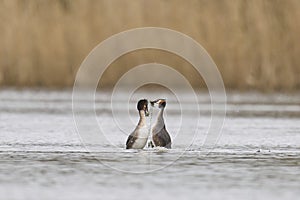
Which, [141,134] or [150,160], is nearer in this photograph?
[150,160]

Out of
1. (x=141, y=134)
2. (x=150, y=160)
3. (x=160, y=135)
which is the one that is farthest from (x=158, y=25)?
(x=150, y=160)

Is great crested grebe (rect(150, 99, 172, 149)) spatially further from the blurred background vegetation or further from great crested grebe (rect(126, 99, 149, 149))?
the blurred background vegetation

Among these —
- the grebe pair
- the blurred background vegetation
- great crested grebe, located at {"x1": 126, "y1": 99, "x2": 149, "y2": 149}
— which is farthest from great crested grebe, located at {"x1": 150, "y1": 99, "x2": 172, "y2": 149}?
the blurred background vegetation

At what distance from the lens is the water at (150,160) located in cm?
650

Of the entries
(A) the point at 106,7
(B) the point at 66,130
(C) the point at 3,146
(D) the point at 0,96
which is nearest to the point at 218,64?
(A) the point at 106,7

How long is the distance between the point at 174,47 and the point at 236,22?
80 cm

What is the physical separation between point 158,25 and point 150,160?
615cm

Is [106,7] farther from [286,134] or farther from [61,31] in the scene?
[286,134]

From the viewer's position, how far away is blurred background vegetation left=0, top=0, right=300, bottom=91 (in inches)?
538

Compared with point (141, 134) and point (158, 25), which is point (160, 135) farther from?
point (158, 25)

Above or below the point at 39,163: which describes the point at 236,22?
above

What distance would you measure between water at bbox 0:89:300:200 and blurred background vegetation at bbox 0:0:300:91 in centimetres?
117

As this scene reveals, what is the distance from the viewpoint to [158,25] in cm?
1398

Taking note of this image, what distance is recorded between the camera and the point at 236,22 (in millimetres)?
13898
